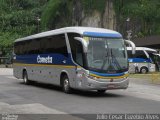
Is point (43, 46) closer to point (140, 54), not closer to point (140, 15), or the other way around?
point (140, 54)

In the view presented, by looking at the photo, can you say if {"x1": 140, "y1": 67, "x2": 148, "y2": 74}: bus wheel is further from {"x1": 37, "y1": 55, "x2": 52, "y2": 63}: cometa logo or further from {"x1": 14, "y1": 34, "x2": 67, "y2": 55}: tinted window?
{"x1": 37, "y1": 55, "x2": 52, "y2": 63}: cometa logo

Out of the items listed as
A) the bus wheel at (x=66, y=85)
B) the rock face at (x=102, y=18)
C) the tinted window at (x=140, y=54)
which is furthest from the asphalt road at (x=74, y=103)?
→ the rock face at (x=102, y=18)

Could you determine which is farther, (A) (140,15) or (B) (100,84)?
(A) (140,15)

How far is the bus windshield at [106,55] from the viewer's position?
19125 mm

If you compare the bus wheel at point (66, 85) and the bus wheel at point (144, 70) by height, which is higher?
the bus wheel at point (66, 85)

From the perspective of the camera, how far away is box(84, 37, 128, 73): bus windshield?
62.7 ft

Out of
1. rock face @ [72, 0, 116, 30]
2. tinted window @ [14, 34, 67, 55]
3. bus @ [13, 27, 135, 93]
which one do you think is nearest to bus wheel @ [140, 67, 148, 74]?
tinted window @ [14, 34, 67, 55]

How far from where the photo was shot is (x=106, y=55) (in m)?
19.3

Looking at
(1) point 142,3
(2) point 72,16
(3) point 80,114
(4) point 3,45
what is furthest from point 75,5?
(3) point 80,114

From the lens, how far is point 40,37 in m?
24.7

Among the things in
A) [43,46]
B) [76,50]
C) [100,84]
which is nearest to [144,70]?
[43,46]

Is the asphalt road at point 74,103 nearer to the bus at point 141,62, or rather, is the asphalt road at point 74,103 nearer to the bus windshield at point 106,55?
the bus windshield at point 106,55

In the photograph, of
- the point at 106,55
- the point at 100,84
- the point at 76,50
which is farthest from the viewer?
the point at 76,50

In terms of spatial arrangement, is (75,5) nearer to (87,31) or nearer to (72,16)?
(72,16)
